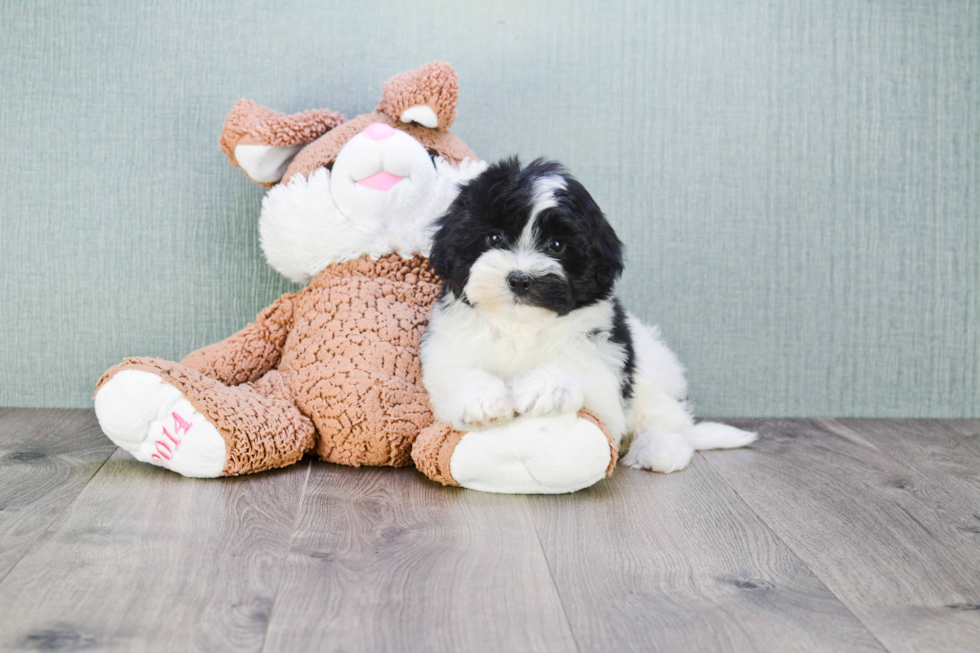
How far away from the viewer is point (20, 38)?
213 cm

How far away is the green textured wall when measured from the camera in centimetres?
217

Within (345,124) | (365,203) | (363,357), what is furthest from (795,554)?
(345,124)

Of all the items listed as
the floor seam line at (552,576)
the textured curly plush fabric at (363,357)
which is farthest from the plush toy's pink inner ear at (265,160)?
the floor seam line at (552,576)

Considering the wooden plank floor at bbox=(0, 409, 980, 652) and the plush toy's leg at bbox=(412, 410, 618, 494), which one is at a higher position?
the plush toy's leg at bbox=(412, 410, 618, 494)

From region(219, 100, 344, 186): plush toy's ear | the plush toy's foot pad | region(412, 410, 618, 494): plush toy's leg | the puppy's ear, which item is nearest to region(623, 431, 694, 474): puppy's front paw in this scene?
region(412, 410, 618, 494): plush toy's leg

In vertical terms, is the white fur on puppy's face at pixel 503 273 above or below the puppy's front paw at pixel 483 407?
above

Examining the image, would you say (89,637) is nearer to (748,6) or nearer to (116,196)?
(116,196)

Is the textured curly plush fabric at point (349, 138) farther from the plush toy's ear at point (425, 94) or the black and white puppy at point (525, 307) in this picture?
the black and white puppy at point (525, 307)

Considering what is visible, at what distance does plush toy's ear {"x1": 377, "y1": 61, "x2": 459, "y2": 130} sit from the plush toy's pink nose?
0.25 ft

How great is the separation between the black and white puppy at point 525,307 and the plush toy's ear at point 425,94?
0.36m

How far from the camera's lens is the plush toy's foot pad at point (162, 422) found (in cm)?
157

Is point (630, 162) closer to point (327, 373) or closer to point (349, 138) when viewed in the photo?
point (349, 138)

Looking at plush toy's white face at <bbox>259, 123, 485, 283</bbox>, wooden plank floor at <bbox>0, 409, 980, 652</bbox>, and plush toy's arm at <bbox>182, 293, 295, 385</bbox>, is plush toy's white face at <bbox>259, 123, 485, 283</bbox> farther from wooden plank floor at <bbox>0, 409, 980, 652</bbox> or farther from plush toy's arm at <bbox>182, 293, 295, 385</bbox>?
wooden plank floor at <bbox>0, 409, 980, 652</bbox>

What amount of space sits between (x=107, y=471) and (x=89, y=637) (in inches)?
29.8
